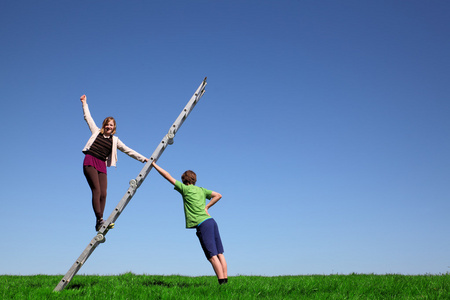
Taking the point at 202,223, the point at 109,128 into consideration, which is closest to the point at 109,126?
the point at 109,128

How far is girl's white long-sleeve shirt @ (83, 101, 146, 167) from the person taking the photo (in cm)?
835

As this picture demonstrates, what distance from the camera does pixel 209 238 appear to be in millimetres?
8383

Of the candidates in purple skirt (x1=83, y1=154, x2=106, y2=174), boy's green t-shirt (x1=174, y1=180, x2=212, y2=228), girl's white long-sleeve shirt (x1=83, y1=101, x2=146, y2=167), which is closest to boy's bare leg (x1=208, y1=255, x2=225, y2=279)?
boy's green t-shirt (x1=174, y1=180, x2=212, y2=228)

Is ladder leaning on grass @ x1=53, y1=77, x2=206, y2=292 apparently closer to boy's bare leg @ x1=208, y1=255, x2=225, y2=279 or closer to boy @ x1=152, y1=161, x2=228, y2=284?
boy @ x1=152, y1=161, x2=228, y2=284

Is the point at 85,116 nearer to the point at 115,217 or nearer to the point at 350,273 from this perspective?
the point at 115,217

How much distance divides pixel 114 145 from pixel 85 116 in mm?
977

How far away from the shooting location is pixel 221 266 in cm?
855

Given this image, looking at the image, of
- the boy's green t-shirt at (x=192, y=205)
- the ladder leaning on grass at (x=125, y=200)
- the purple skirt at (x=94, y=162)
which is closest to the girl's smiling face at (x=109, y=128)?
the purple skirt at (x=94, y=162)

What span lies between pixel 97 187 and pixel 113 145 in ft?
3.20

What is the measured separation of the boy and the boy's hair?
116mm

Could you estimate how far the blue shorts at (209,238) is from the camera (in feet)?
27.5

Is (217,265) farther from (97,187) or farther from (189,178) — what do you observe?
(97,187)

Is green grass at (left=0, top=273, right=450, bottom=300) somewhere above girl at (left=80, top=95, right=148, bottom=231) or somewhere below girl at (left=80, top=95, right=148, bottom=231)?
below

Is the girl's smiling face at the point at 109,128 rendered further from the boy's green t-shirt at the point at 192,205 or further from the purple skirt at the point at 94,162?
the boy's green t-shirt at the point at 192,205
